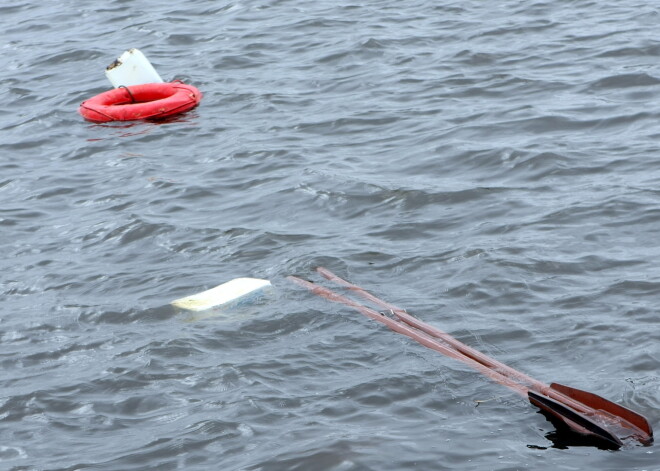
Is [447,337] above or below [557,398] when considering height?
below

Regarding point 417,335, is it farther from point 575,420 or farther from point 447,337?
point 575,420

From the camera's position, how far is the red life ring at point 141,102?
12.5 m

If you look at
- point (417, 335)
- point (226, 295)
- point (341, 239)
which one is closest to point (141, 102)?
point (341, 239)

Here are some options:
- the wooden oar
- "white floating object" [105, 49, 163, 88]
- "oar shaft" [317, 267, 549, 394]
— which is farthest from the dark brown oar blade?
"white floating object" [105, 49, 163, 88]

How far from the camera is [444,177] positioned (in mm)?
9953

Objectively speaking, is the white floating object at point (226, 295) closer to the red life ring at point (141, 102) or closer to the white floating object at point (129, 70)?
the red life ring at point (141, 102)

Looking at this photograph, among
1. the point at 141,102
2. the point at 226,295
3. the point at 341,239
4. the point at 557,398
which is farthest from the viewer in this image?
the point at 141,102

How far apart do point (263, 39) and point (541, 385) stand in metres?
10.3

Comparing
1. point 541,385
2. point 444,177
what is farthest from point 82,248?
point 541,385

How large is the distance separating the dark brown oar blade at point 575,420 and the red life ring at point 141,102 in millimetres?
7571

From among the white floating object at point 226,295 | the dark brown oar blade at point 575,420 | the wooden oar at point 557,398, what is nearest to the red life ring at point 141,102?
the white floating object at point 226,295

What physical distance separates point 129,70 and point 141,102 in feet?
1.41

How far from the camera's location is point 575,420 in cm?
576

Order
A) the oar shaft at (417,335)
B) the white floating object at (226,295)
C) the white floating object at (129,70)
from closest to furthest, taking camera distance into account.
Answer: the oar shaft at (417,335), the white floating object at (226,295), the white floating object at (129,70)
